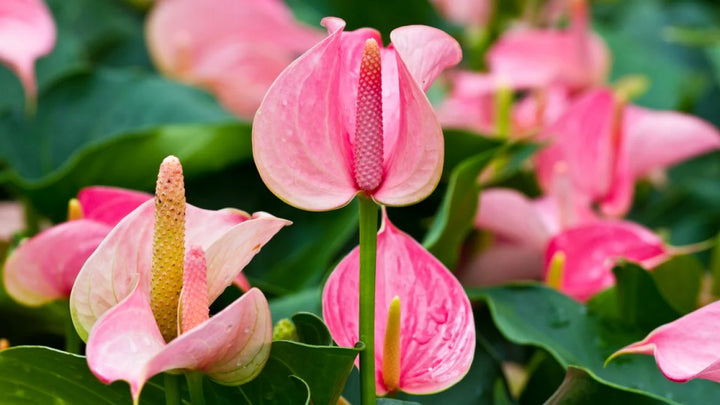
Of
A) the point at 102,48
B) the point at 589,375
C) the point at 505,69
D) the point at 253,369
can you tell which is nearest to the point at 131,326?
the point at 253,369

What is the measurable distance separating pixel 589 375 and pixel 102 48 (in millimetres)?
776

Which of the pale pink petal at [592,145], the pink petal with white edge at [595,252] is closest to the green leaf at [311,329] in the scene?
the pink petal with white edge at [595,252]

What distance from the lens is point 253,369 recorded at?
31 centimetres

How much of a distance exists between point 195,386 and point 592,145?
1.47ft

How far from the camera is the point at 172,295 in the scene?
313 millimetres

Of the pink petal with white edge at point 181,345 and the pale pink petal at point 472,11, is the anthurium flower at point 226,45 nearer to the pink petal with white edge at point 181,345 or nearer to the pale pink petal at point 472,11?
the pale pink petal at point 472,11

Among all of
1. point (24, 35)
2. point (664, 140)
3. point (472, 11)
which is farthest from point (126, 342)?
point (472, 11)

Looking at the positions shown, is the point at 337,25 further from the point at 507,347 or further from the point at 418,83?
the point at 507,347

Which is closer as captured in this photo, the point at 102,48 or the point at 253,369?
the point at 253,369

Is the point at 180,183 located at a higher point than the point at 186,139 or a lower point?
higher

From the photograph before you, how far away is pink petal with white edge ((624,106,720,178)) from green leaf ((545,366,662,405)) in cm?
38

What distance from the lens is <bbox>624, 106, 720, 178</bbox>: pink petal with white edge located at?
72 cm

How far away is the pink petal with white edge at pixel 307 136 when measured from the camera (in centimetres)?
31

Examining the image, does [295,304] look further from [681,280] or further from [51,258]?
[681,280]
